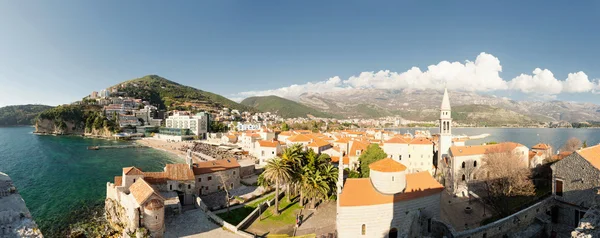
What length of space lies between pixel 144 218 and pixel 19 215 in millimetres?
7830

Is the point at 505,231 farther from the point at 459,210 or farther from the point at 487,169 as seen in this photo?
the point at 487,169

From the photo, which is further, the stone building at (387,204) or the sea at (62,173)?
the sea at (62,173)

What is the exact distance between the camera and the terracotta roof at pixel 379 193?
56.9 ft

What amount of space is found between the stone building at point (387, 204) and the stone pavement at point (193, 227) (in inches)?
321

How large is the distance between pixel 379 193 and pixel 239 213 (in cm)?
1278

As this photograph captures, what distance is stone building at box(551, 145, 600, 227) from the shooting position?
15273 mm

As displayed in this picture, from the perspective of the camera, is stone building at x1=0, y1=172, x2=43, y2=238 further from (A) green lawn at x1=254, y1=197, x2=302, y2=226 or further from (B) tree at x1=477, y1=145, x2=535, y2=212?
(B) tree at x1=477, y1=145, x2=535, y2=212

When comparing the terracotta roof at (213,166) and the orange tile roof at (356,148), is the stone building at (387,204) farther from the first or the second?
the orange tile roof at (356,148)

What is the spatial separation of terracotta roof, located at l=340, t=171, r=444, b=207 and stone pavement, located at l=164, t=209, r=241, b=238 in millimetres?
8293

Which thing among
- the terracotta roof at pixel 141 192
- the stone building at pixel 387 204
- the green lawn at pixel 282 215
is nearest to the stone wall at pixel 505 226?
the stone building at pixel 387 204

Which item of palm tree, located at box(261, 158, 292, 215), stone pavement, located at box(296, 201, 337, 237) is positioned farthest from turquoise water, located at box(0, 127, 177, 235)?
stone pavement, located at box(296, 201, 337, 237)

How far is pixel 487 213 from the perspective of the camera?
22.0 meters

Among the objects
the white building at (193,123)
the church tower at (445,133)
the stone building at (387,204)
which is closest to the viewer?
the stone building at (387,204)

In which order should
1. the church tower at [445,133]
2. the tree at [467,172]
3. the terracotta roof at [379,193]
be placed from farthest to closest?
the church tower at [445,133], the tree at [467,172], the terracotta roof at [379,193]
